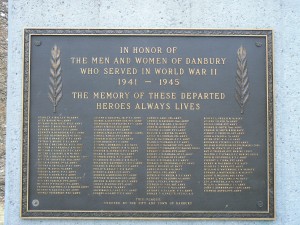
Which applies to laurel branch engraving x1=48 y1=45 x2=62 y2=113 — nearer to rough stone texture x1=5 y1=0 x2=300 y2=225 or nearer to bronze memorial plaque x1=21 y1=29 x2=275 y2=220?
bronze memorial plaque x1=21 y1=29 x2=275 y2=220

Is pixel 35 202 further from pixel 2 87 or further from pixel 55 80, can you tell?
pixel 2 87

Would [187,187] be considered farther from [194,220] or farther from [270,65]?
[270,65]

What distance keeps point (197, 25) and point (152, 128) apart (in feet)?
4.19

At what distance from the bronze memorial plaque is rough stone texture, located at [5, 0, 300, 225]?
116mm

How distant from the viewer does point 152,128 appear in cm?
452

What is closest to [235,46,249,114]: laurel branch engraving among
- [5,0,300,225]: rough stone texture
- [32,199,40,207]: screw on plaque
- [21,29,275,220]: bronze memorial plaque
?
[21,29,275,220]: bronze memorial plaque

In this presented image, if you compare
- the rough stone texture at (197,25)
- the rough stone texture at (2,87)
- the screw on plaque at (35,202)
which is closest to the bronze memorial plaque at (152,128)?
the screw on plaque at (35,202)

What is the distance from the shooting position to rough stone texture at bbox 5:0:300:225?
4.54 meters

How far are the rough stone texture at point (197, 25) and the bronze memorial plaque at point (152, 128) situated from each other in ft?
0.38

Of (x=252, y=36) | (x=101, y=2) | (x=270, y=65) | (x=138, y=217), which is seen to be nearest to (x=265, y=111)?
(x=270, y=65)

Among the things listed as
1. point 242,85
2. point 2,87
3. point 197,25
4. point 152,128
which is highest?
point 197,25

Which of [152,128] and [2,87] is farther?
[2,87]

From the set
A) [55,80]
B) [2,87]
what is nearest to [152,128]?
[55,80]

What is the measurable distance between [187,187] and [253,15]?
6.83ft
